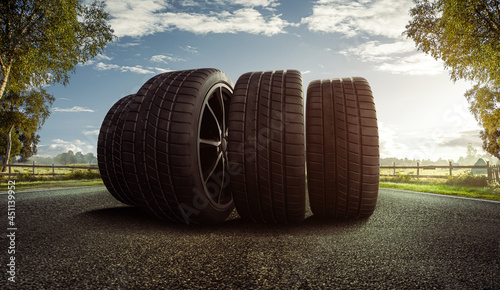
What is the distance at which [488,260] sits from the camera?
2.01 m

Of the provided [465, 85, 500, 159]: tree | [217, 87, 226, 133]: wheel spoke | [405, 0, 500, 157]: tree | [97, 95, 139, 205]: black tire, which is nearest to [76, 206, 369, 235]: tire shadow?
[97, 95, 139, 205]: black tire

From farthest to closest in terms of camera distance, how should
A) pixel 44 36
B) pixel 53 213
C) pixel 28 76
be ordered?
pixel 28 76 → pixel 44 36 → pixel 53 213

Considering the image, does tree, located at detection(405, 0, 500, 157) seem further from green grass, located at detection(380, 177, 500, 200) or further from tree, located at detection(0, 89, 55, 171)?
tree, located at detection(0, 89, 55, 171)

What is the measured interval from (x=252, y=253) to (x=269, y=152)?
3.04ft

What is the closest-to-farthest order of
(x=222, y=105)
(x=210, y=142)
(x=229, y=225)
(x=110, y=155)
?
(x=229, y=225) → (x=210, y=142) → (x=222, y=105) → (x=110, y=155)

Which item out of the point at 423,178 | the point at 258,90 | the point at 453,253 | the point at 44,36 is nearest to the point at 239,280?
the point at 453,253

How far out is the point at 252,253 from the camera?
2.10 metres

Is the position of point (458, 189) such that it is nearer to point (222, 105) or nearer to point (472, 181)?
point (472, 181)

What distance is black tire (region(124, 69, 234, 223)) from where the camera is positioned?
2.65 m

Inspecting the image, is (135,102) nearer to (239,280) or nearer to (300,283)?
(239,280)

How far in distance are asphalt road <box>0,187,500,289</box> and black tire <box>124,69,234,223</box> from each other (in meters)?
0.22

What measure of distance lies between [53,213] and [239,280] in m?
3.00

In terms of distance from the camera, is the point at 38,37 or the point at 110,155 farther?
the point at 38,37

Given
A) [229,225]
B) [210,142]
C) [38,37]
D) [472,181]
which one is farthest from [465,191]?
[38,37]
